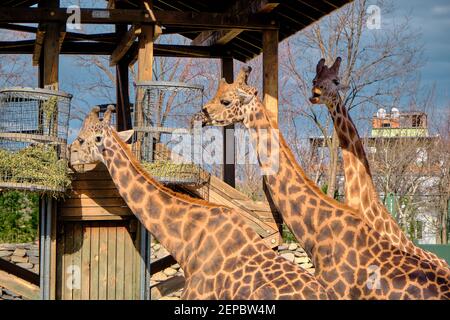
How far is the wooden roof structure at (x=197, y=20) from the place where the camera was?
1210 centimetres

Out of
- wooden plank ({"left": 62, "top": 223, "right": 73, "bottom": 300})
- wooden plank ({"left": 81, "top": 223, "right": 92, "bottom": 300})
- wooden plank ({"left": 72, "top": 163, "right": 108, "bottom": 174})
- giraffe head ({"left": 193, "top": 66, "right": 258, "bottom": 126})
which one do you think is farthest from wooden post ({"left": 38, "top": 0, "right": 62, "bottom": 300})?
giraffe head ({"left": 193, "top": 66, "right": 258, "bottom": 126})

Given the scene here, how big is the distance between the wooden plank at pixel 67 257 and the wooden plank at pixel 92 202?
332mm

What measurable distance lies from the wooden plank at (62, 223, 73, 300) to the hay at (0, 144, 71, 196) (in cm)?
131

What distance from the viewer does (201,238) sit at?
909cm

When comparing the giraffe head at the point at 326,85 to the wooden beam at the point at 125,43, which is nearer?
the giraffe head at the point at 326,85

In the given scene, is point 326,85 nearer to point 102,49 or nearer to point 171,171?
point 171,171

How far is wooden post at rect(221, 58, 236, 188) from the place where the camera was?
1513cm

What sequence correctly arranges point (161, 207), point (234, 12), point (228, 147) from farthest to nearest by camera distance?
point (228, 147) < point (234, 12) < point (161, 207)

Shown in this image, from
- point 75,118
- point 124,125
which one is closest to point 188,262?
point 124,125

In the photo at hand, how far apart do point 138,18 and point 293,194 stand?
3.89 metres

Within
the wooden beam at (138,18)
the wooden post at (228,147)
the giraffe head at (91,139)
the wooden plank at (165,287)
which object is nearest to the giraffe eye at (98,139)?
the giraffe head at (91,139)

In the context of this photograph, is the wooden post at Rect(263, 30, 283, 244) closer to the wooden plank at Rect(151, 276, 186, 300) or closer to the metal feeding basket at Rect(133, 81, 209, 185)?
the metal feeding basket at Rect(133, 81, 209, 185)

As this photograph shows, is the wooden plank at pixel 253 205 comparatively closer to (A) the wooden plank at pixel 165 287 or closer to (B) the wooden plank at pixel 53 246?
(A) the wooden plank at pixel 165 287

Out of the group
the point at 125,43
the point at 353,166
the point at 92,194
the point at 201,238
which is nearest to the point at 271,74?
the point at 125,43
